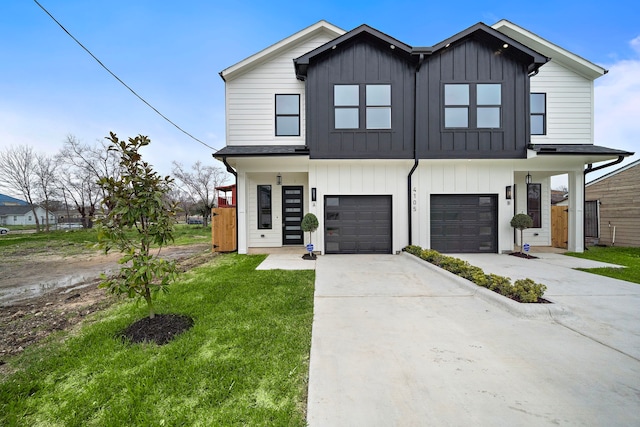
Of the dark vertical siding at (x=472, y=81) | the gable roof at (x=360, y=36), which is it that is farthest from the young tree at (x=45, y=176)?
the dark vertical siding at (x=472, y=81)

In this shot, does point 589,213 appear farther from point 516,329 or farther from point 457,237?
point 516,329

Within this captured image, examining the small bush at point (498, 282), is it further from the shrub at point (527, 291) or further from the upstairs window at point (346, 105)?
the upstairs window at point (346, 105)

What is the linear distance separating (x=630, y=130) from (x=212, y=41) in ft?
69.2

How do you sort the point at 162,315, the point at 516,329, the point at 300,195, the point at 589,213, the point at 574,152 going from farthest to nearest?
1. the point at 589,213
2. the point at 300,195
3. the point at 574,152
4. the point at 162,315
5. the point at 516,329

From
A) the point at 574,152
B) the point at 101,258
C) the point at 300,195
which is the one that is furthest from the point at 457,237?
the point at 101,258

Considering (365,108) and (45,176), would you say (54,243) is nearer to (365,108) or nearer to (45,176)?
(45,176)

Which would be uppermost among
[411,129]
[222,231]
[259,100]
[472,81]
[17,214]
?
[472,81]

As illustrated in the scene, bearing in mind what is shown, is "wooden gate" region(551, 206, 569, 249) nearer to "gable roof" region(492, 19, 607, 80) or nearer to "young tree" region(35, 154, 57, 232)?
"gable roof" region(492, 19, 607, 80)

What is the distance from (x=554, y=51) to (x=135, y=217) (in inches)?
496

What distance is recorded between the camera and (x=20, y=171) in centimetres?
2198

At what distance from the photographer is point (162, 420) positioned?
176 cm

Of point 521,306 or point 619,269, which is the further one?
point 619,269

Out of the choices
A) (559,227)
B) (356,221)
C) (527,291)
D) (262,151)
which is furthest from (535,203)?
(262,151)

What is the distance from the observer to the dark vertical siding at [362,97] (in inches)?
307
